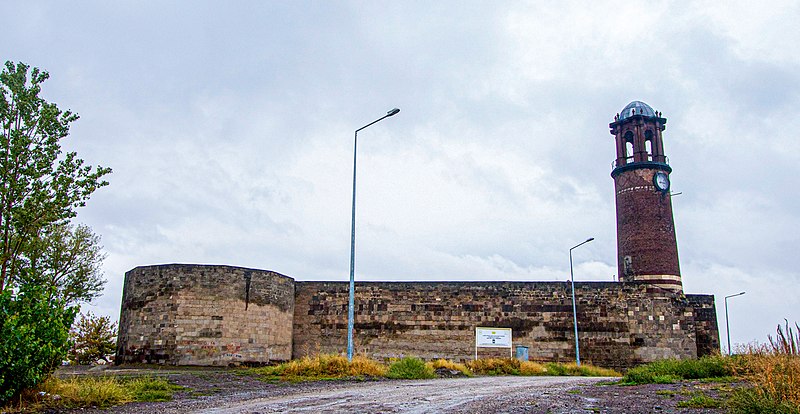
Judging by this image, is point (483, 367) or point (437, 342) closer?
point (483, 367)

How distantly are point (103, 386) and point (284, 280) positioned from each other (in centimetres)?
1864

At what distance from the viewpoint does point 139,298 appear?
25812mm

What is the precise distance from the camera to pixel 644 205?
32.9 m

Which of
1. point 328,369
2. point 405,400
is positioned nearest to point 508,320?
point 328,369

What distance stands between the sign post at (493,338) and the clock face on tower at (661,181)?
11601 millimetres

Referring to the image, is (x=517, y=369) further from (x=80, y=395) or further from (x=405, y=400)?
(x=80, y=395)

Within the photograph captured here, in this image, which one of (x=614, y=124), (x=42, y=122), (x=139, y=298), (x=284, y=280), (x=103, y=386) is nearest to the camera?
(x=103, y=386)

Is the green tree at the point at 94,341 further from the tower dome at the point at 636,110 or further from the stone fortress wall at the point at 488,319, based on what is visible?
the tower dome at the point at 636,110

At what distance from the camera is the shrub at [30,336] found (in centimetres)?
906

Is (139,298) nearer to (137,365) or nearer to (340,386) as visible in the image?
(137,365)

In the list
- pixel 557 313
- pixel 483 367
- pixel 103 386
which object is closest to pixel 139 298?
pixel 483 367

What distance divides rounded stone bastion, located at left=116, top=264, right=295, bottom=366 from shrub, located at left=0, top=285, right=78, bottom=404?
15164 mm

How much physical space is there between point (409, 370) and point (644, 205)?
2048 cm

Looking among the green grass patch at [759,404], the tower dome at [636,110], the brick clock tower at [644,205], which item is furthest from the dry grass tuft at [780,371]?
the tower dome at [636,110]
